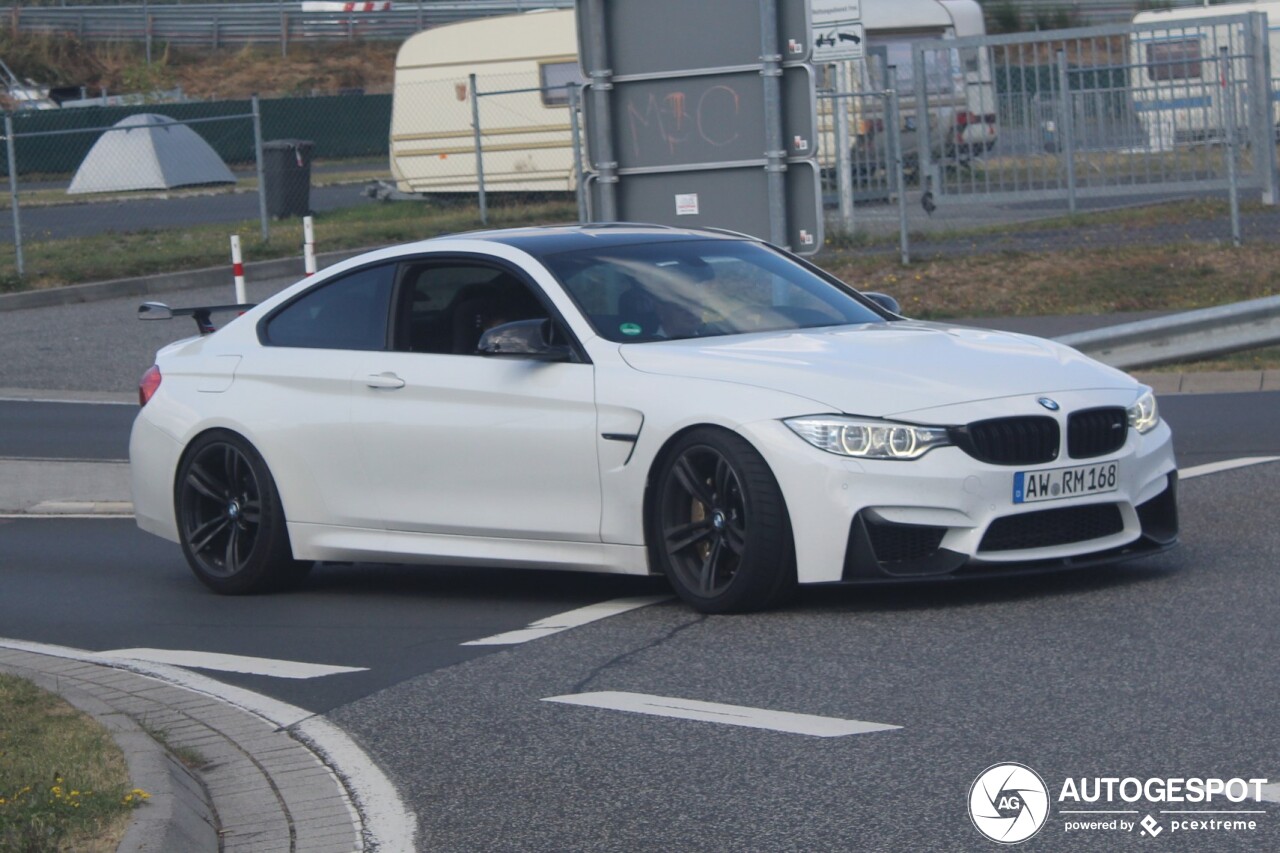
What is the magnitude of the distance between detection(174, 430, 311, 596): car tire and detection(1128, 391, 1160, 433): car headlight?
3.70 metres

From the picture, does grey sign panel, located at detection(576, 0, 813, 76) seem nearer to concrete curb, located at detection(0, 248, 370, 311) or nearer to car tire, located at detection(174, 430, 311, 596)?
car tire, located at detection(174, 430, 311, 596)

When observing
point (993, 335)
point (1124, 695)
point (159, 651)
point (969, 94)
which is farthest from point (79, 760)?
point (969, 94)

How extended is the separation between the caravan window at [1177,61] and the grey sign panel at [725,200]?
971cm

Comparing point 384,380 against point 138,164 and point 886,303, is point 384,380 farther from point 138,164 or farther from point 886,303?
point 138,164

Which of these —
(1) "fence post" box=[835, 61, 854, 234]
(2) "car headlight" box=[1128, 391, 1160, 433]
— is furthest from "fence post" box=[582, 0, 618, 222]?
(1) "fence post" box=[835, 61, 854, 234]

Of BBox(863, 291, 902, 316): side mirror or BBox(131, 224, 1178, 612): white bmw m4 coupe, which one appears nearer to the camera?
BBox(131, 224, 1178, 612): white bmw m4 coupe

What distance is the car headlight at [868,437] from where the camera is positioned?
716 centimetres

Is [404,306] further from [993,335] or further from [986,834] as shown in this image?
[986,834]

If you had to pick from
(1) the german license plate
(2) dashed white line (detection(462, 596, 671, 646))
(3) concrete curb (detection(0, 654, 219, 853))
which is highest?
(1) the german license plate

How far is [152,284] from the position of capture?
24.4 metres

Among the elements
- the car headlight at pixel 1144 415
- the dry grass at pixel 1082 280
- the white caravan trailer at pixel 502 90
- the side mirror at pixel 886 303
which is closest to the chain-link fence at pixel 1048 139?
the dry grass at pixel 1082 280

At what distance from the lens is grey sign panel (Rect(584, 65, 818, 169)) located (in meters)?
12.7

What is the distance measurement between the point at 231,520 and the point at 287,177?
21638 millimetres

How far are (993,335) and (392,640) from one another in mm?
2704
